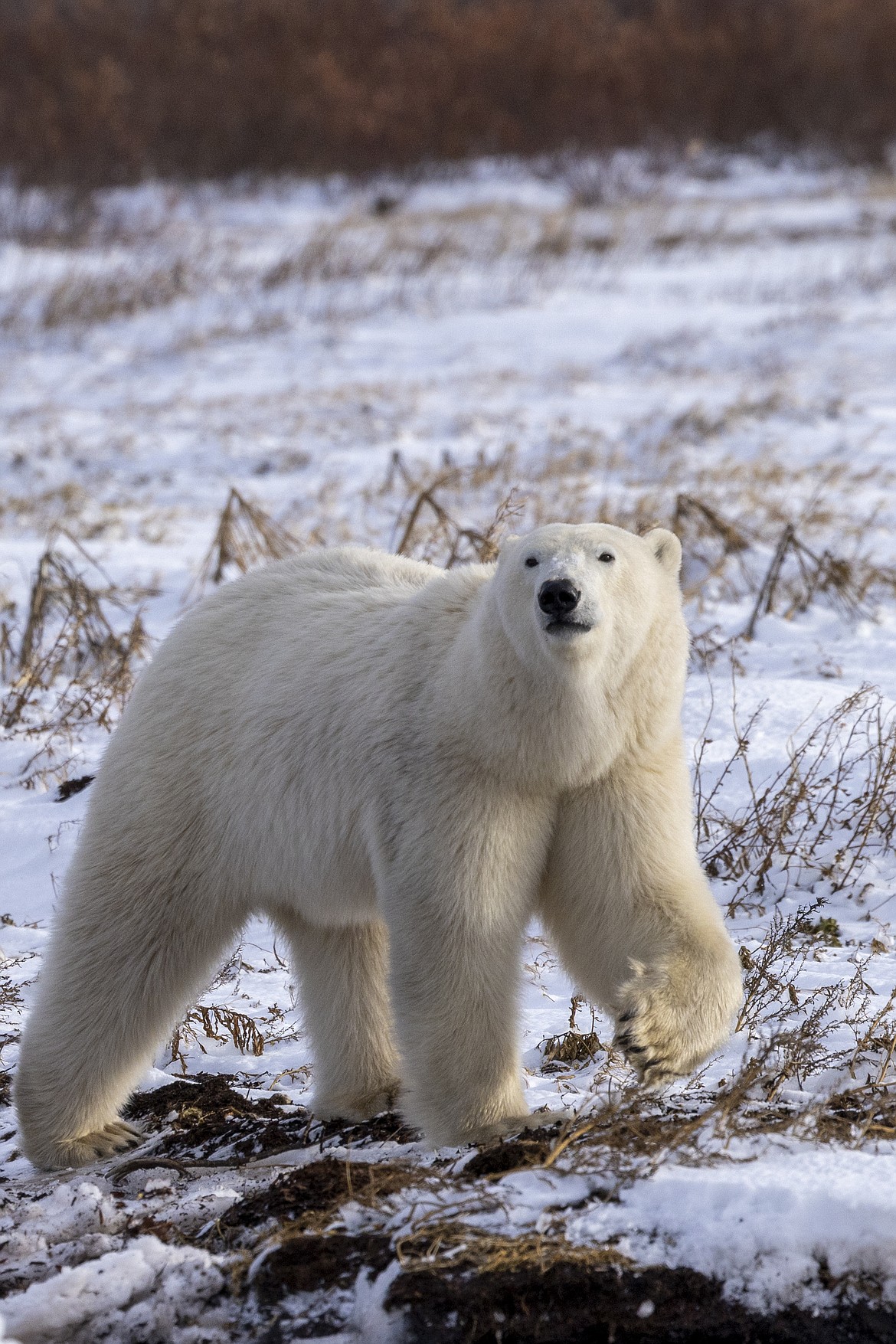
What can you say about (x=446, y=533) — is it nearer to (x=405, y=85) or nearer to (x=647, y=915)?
(x=647, y=915)

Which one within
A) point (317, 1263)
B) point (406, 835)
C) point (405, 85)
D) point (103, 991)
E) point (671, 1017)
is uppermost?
point (405, 85)

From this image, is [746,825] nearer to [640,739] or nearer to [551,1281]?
[640,739]

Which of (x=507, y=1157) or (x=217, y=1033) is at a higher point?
(x=507, y=1157)

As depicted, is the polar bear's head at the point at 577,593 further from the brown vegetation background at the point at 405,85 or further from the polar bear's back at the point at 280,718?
the brown vegetation background at the point at 405,85

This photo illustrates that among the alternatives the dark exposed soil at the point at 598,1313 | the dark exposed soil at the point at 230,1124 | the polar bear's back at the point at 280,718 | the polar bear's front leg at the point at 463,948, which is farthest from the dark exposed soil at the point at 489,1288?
the polar bear's back at the point at 280,718

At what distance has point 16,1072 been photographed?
10.4 ft

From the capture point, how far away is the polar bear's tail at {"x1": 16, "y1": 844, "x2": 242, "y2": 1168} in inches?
119

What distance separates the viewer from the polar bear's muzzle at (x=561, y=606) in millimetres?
2365

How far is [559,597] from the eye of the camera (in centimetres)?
237

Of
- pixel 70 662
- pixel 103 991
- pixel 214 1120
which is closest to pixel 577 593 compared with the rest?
pixel 103 991

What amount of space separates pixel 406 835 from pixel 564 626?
0.48 metres

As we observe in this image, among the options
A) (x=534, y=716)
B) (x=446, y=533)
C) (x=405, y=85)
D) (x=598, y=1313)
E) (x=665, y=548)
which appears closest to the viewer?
(x=598, y=1313)

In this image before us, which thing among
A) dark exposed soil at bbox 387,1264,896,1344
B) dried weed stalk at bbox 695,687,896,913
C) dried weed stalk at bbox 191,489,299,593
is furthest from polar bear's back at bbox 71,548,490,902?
dried weed stalk at bbox 191,489,299,593

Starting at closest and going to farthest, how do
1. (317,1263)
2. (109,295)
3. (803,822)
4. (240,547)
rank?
1. (317,1263)
2. (803,822)
3. (240,547)
4. (109,295)
